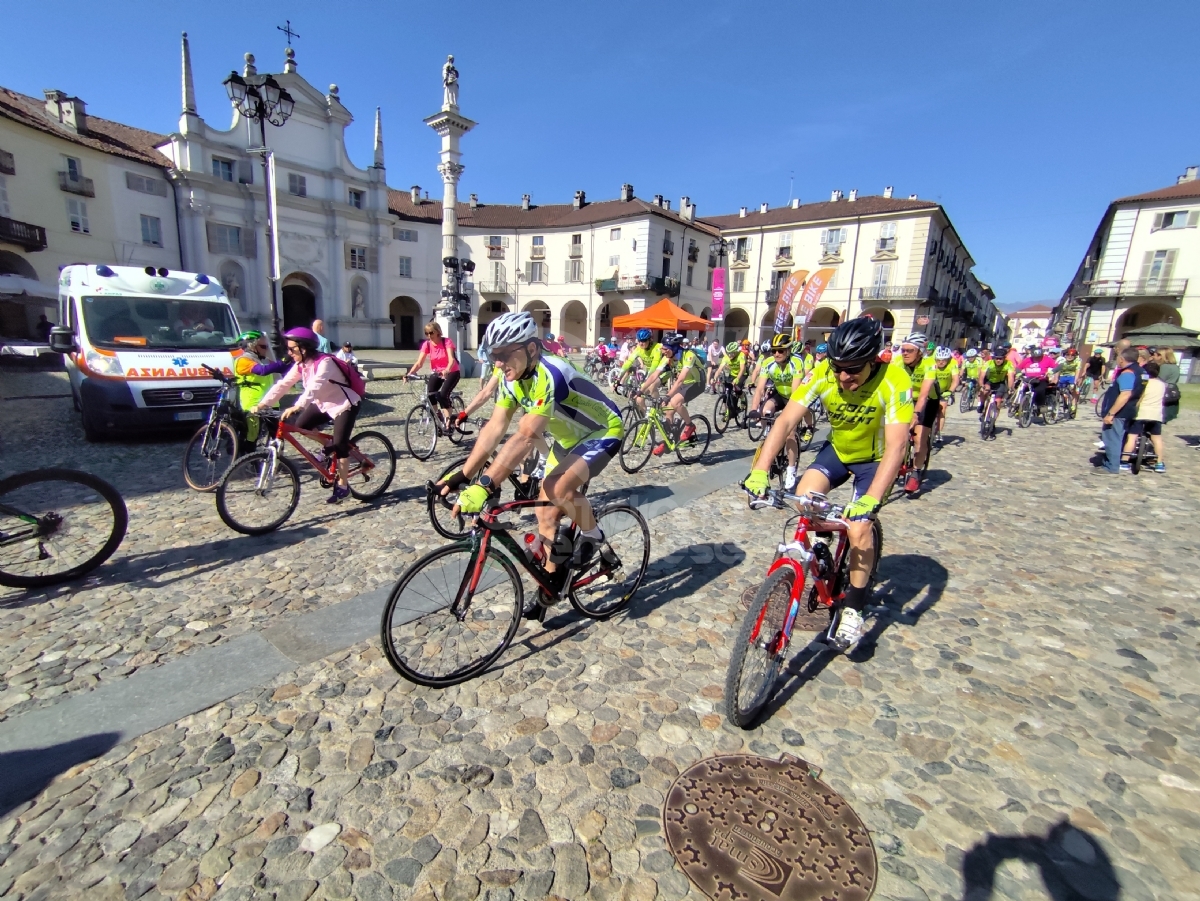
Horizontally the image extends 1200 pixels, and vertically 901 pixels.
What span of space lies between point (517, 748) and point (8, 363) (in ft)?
86.0

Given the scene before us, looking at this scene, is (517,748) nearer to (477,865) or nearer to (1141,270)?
(477,865)

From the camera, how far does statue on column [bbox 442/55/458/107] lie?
22406 mm

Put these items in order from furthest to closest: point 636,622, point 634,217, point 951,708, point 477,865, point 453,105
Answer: point 634,217 → point 453,105 → point 636,622 → point 951,708 → point 477,865

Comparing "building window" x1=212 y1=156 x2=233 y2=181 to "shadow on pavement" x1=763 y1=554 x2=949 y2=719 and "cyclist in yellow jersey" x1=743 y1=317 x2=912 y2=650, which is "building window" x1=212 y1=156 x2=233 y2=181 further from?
"shadow on pavement" x1=763 y1=554 x2=949 y2=719

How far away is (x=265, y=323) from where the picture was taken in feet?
118

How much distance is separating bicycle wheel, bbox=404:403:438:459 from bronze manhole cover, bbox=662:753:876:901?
22.2ft

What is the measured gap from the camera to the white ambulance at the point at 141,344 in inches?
308

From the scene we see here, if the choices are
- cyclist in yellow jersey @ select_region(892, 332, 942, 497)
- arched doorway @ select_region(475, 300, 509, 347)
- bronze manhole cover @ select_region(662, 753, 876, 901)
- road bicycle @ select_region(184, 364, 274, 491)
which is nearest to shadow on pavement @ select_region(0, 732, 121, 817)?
bronze manhole cover @ select_region(662, 753, 876, 901)

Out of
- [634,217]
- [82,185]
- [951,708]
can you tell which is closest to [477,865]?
[951,708]

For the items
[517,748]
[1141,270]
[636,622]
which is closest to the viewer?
[517,748]

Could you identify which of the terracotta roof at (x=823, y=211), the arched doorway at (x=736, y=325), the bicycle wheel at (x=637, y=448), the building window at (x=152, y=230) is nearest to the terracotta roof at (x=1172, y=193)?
the terracotta roof at (x=823, y=211)

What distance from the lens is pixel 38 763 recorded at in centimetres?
247

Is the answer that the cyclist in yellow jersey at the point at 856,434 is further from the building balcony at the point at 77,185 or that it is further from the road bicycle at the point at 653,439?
the building balcony at the point at 77,185

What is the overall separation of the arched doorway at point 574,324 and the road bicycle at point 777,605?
4829cm
